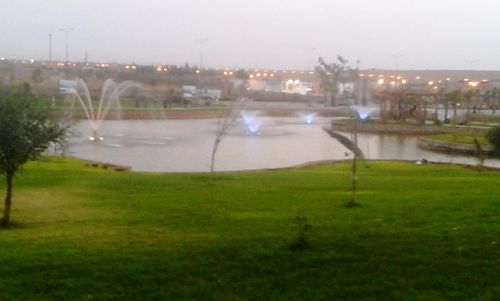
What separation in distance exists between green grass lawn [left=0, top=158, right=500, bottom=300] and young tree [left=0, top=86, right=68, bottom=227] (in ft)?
2.08

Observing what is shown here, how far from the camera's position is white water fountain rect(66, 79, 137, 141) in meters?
37.9

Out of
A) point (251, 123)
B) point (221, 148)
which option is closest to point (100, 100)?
point (251, 123)

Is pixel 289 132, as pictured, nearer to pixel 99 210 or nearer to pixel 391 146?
pixel 391 146

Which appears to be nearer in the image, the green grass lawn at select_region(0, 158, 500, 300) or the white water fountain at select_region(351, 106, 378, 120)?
the green grass lawn at select_region(0, 158, 500, 300)

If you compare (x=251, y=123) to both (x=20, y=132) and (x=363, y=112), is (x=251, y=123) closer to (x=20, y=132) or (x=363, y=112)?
(x=363, y=112)

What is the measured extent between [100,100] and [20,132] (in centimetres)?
3871

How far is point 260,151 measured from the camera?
27.6 metres

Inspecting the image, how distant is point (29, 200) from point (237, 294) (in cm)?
650

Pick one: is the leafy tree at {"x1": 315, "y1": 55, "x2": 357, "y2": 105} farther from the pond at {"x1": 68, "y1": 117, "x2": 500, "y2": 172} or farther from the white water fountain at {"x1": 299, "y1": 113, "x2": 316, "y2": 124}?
the white water fountain at {"x1": 299, "y1": 113, "x2": 316, "y2": 124}

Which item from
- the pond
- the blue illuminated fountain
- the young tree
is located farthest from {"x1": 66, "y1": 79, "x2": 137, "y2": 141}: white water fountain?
the young tree

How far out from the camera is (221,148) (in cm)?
2842

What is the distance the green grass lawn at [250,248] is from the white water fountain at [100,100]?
22376mm

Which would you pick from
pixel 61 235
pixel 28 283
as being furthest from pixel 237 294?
pixel 61 235

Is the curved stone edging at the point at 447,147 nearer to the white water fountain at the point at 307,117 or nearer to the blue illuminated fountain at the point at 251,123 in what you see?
the blue illuminated fountain at the point at 251,123
